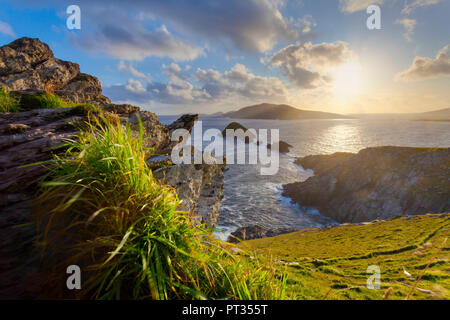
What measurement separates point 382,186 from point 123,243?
49.9 meters

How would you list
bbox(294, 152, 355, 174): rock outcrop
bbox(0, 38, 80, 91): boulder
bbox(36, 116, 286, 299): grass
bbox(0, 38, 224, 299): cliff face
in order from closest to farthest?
1. bbox(36, 116, 286, 299): grass
2. bbox(0, 38, 224, 299): cliff face
3. bbox(0, 38, 80, 91): boulder
4. bbox(294, 152, 355, 174): rock outcrop

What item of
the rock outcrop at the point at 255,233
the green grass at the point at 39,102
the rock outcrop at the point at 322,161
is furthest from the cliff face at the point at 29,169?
the rock outcrop at the point at 322,161

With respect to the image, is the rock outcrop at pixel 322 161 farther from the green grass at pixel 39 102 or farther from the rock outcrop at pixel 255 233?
the green grass at pixel 39 102

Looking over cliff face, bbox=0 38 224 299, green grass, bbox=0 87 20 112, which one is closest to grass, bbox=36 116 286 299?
cliff face, bbox=0 38 224 299

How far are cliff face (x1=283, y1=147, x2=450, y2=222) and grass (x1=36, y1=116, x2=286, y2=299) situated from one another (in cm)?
4416

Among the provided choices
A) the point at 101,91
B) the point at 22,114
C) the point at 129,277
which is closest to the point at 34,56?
the point at 101,91

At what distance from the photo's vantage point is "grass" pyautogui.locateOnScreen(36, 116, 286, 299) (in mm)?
2143

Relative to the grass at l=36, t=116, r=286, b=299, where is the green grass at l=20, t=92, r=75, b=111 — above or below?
above

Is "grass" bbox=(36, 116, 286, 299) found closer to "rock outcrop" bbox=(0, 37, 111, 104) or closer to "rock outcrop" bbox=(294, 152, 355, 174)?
"rock outcrop" bbox=(0, 37, 111, 104)

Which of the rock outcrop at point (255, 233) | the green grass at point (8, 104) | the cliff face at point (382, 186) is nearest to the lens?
the green grass at point (8, 104)

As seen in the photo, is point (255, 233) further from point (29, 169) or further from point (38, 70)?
point (38, 70)

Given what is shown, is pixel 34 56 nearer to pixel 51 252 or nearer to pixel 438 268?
pixel 51 252

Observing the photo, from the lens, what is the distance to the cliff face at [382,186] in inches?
1266

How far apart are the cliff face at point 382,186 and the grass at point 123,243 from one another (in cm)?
4416
